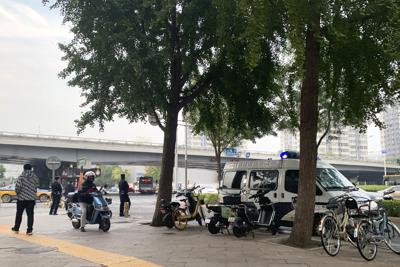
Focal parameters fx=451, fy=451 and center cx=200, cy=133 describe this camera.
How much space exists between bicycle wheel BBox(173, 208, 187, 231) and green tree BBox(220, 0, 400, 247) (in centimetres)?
391

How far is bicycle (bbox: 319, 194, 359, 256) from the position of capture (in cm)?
841

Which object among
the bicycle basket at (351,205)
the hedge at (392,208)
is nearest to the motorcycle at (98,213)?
the bicycle basket at (351,205)

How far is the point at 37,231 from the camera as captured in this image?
1264 cm

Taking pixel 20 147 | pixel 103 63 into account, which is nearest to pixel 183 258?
pixel 103 63

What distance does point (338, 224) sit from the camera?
8.77 meters

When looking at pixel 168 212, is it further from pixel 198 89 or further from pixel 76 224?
pixel 198 89

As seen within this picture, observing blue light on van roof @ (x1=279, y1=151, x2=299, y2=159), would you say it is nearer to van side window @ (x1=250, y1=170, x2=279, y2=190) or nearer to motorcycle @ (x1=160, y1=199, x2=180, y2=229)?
van side window @ (x1=250, y1=170, x2=279, y2=190)

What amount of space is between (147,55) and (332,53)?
4946mm

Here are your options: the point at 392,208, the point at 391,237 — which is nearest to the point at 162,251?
the point at 391,237

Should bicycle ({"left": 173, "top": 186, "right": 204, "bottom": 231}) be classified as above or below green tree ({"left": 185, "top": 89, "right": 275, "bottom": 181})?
below

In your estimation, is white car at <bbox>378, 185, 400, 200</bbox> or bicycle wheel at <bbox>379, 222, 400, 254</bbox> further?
white car at <bbox>378, 185, 400, 200</bbox>

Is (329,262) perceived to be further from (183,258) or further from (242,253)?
(183,258)

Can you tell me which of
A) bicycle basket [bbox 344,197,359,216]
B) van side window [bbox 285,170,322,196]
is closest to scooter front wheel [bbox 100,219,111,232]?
van side window [bbox 285,170,322,196]

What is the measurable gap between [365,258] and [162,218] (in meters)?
6.97
